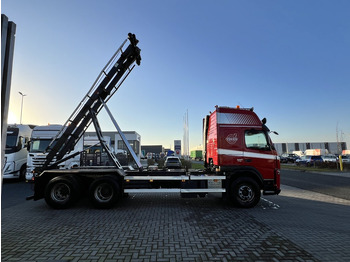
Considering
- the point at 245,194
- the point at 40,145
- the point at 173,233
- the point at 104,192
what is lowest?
the point at 173,233

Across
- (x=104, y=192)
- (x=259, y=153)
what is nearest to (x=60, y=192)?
(x=104, y=192)

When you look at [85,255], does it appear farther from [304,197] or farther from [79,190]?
[304,197]

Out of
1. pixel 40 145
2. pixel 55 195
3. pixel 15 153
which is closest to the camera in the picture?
pixel 55 195

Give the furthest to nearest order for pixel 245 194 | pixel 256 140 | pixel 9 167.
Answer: pixel 9 167 < pixel 256 140 < pixel 245 194

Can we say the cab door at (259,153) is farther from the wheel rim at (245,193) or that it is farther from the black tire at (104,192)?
the black tire at (104,192)

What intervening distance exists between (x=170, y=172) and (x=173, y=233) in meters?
3.08

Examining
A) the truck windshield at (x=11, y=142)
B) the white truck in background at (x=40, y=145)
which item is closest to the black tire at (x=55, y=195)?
the white truck in background at (x=40, y=145)

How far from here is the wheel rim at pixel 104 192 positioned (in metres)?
7.35

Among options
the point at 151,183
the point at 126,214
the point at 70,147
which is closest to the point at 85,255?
the point at 126,214

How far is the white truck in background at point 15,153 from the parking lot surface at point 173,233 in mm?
7083

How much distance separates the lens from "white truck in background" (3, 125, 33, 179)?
13.4 metres

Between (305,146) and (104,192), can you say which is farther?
(305,146)

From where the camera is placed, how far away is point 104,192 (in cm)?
747

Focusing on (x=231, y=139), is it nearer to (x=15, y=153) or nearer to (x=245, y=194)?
(x=245, y=194)
